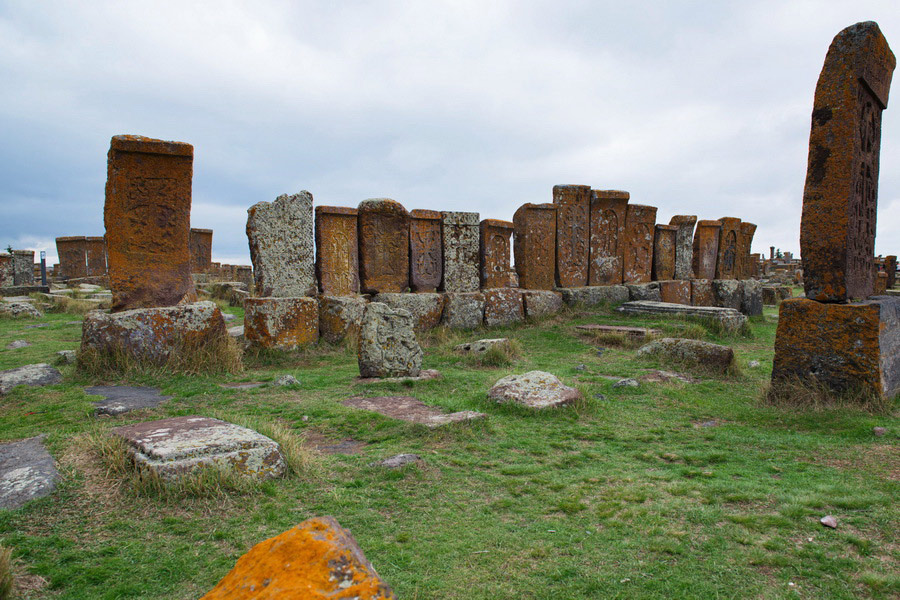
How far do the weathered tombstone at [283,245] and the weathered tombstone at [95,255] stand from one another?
44.0ft

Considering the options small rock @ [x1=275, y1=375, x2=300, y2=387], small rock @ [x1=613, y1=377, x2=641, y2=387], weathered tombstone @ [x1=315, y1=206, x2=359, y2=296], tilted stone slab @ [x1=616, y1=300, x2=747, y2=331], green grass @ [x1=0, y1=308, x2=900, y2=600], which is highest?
weathered tombstone @ [x1=315, y1=206, x2=359, y2=296]

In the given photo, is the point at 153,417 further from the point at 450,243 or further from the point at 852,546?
the point at 450,243

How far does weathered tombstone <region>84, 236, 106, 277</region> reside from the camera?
17.3m

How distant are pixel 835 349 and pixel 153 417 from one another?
522 cm

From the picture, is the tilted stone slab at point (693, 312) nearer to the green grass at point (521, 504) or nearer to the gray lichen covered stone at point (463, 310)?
the gray lichen covered stone at point (463, 310)

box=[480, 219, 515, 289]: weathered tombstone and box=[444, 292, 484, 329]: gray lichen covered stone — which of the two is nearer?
box=[444, 292, 484, 329]: gray lichen covered stone

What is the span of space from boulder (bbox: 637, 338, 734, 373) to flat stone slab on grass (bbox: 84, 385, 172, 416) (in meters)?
5.34

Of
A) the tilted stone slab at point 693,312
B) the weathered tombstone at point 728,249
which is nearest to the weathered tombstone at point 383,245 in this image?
the tilted stone slab at point 693,312

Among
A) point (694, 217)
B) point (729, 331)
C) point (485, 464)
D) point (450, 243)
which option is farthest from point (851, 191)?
point (694, 217)

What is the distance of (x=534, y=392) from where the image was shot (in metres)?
4.29

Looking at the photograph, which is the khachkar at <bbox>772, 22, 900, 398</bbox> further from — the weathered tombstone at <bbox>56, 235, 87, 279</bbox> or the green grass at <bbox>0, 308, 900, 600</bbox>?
the weathered tombstone at <bbox>56, 235, 87, 279</bbox>

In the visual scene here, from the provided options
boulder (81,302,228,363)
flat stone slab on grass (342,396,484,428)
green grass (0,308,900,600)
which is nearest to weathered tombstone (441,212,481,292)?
boulder (81,302,228,363)

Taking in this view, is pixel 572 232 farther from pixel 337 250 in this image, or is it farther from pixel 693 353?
pixel 337 250

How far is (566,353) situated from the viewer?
739 cm
